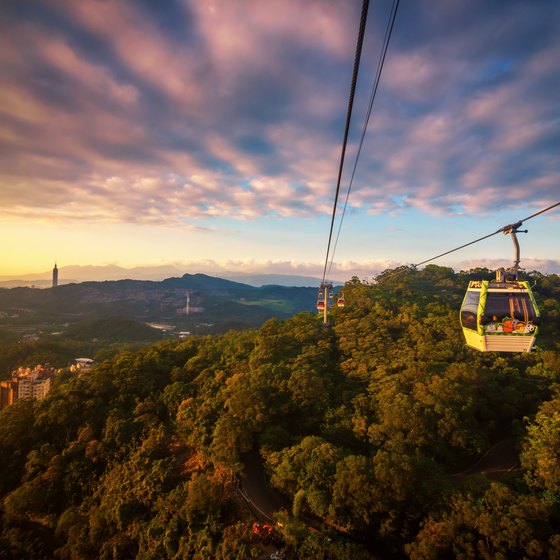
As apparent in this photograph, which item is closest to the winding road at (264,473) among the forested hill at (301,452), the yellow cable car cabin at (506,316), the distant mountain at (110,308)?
the forested hill at (301,452)

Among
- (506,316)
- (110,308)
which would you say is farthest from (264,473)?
(110,308)

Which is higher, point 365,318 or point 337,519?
point 365,318

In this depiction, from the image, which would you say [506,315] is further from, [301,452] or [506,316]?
[301,452]

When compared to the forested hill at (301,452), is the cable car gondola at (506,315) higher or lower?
higher

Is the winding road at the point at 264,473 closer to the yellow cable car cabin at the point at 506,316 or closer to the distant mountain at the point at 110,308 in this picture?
the yellow cable car cabin at the point at 506,316

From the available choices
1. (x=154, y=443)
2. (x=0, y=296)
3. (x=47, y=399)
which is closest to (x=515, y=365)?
(x=154, y=443)

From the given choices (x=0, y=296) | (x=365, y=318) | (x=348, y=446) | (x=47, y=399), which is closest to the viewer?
(x=348, y=446)

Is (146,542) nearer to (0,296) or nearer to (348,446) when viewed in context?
(348,446)

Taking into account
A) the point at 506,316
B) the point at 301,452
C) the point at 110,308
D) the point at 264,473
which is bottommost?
the point at 110,308
